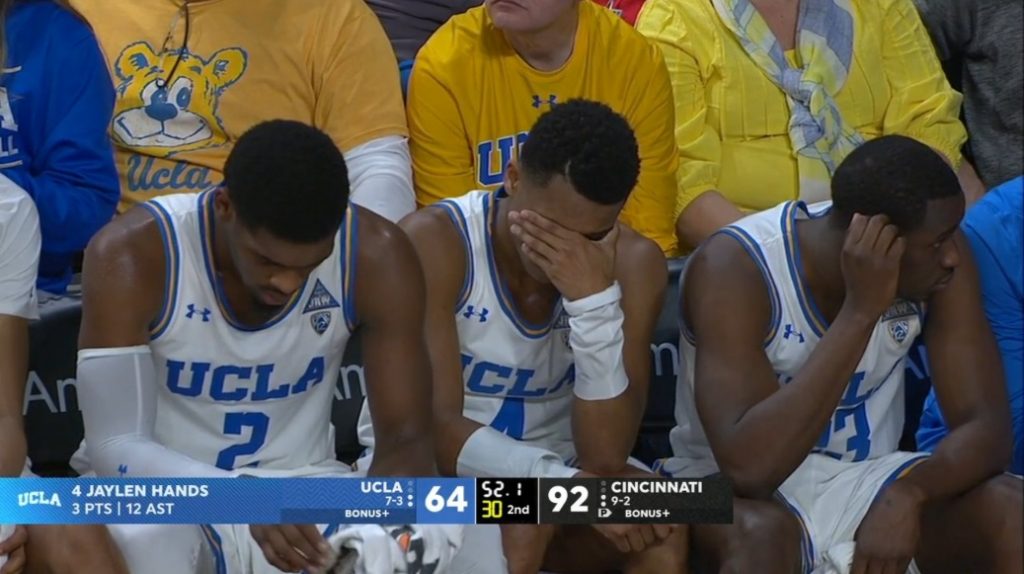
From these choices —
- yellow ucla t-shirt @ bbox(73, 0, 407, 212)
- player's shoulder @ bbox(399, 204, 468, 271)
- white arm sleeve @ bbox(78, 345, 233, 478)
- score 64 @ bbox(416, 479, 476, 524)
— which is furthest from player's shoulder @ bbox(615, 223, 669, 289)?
white arm sleeve @ bbox(78, 345, 233, 478)

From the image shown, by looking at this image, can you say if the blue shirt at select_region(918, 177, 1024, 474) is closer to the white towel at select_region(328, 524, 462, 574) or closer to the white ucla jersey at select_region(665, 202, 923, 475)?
the white ucla jersey at select_region(665, 202, 923, 475)

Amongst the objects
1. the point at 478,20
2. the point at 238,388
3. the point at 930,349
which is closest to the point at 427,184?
the point at 478,20

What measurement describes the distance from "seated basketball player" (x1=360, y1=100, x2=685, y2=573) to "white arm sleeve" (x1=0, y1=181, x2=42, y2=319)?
24.6 inches

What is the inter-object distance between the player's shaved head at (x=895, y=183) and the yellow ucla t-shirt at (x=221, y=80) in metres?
0.99

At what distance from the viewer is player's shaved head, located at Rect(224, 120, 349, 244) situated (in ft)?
8.32

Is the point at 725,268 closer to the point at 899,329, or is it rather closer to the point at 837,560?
the point at 899,329

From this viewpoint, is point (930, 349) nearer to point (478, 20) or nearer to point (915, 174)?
point (915, 174)

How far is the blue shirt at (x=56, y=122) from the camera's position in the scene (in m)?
3.12

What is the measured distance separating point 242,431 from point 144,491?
0.34m

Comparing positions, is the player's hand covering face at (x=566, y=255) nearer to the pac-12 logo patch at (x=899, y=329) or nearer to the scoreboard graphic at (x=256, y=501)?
the scoreboard graphic at (x=256, y=501)

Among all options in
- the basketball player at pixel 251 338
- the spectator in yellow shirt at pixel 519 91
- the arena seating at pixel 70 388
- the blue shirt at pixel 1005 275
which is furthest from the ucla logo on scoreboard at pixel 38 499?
the blue shirt at pixel 1005 275

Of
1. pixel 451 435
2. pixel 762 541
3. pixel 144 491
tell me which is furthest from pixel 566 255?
pixel 144 491

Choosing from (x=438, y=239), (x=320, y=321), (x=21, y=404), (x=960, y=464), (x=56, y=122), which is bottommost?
(x=960, y=464)

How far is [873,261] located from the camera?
113 inches
